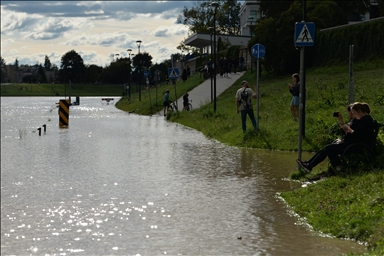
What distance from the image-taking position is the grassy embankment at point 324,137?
903 centimetres

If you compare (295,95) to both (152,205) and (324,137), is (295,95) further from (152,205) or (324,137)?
(152,205)

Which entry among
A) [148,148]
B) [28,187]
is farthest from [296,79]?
[28,187]

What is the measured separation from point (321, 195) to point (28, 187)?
5121 millimetres

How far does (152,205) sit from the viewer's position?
36.3 feet

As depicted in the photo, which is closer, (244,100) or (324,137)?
(324,137)

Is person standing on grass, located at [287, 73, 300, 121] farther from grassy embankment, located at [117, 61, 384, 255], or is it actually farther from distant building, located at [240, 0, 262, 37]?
distant building, located at [240, 0, 262, 37]

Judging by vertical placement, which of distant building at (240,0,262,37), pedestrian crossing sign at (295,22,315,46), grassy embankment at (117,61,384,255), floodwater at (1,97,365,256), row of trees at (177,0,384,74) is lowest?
floodwater at (1,97,365,256)

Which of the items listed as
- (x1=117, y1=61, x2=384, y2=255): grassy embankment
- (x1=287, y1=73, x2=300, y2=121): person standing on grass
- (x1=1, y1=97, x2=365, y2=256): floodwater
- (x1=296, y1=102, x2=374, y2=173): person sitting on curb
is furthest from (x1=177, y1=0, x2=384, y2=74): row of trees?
(x1=296, y1=102, x2=374, y2=173): person sitting on curb

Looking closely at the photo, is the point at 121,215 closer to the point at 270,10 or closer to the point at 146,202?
the point at 146,202

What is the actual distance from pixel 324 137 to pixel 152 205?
864 centimetres

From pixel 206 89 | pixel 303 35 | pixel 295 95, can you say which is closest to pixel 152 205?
pixel 303 35

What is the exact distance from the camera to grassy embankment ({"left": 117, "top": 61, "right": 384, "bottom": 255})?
903 centimetres

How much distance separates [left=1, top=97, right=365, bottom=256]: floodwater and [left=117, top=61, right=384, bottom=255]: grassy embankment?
30 centimetres

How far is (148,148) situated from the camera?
21.3m
